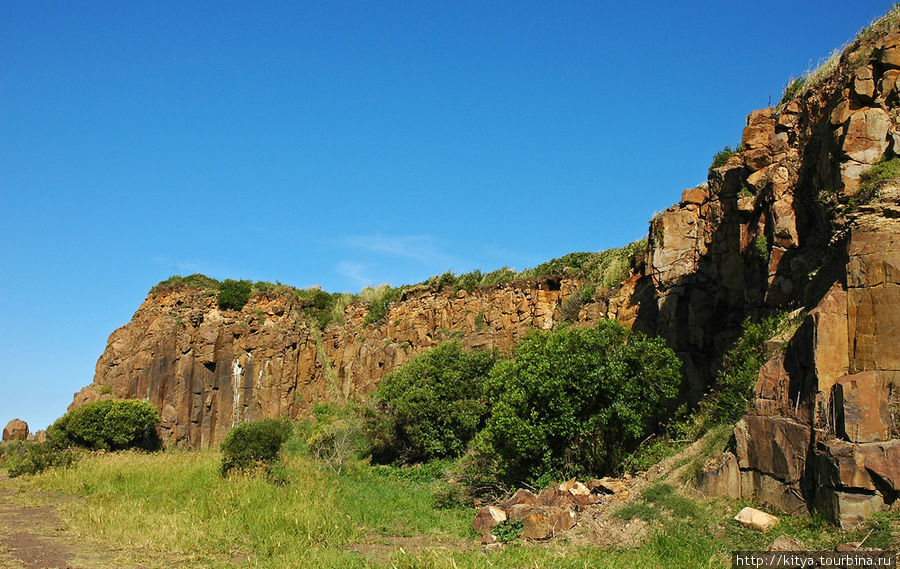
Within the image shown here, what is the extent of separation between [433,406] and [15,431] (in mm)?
27760

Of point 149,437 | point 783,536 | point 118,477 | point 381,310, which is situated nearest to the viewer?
point 783,536

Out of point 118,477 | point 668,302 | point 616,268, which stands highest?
point 616,268

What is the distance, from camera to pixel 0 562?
12.5m

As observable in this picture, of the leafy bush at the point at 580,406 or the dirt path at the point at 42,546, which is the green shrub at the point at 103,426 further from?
the leafy bush at the point at 580,406

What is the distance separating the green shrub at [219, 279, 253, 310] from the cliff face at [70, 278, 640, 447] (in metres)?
0.38

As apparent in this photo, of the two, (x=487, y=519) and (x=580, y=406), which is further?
(x=580, y=406)

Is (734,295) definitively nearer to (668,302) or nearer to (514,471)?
(668,302)

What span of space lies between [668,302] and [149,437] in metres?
27.7

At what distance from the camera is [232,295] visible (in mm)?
41688

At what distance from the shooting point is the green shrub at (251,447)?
77.9 feet

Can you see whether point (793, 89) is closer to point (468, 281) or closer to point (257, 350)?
point (468, 281)

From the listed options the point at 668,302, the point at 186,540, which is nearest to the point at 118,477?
the point at 186,540

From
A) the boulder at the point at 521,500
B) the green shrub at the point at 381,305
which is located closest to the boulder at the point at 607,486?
the boulder at the point at 521,500

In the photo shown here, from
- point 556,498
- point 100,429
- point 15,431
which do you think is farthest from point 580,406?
point 15,431
